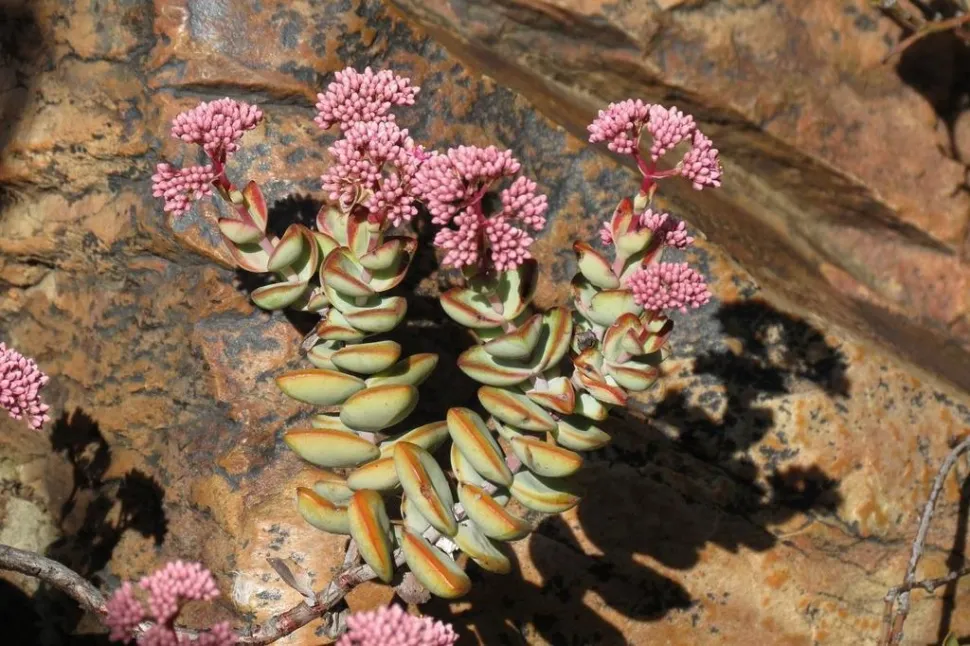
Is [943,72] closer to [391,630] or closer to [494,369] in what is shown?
[494,369]

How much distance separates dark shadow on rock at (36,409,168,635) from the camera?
3482mm

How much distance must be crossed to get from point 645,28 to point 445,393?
192 cm

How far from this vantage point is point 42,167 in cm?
351

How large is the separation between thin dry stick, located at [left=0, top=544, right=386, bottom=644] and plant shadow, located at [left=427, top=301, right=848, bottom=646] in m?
0.65

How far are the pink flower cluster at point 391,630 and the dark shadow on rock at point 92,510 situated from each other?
1432 mm

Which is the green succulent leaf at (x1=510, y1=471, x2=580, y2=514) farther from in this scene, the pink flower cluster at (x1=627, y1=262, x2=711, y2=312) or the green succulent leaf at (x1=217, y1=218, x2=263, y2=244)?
the green succulent leaf at (x1=217, y1=218, x2=263, y2=244)

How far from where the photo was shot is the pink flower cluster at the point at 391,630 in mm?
2219

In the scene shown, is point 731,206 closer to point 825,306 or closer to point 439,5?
point 825,306

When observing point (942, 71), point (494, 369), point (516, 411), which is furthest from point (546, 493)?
point (942, 71)

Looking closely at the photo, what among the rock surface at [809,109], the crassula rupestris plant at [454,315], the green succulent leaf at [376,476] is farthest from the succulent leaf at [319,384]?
the rock surface at [809,109]

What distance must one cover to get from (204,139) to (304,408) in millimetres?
956

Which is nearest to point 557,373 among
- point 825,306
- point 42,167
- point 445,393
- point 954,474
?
point 445,393

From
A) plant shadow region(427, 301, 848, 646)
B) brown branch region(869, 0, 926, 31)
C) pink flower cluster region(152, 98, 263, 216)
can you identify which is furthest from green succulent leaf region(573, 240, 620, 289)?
brown branch region(869, 0, 926, 31)

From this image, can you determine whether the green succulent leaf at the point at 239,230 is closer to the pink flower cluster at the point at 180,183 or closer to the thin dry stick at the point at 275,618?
the pink flower cluster at the point at 180,183
